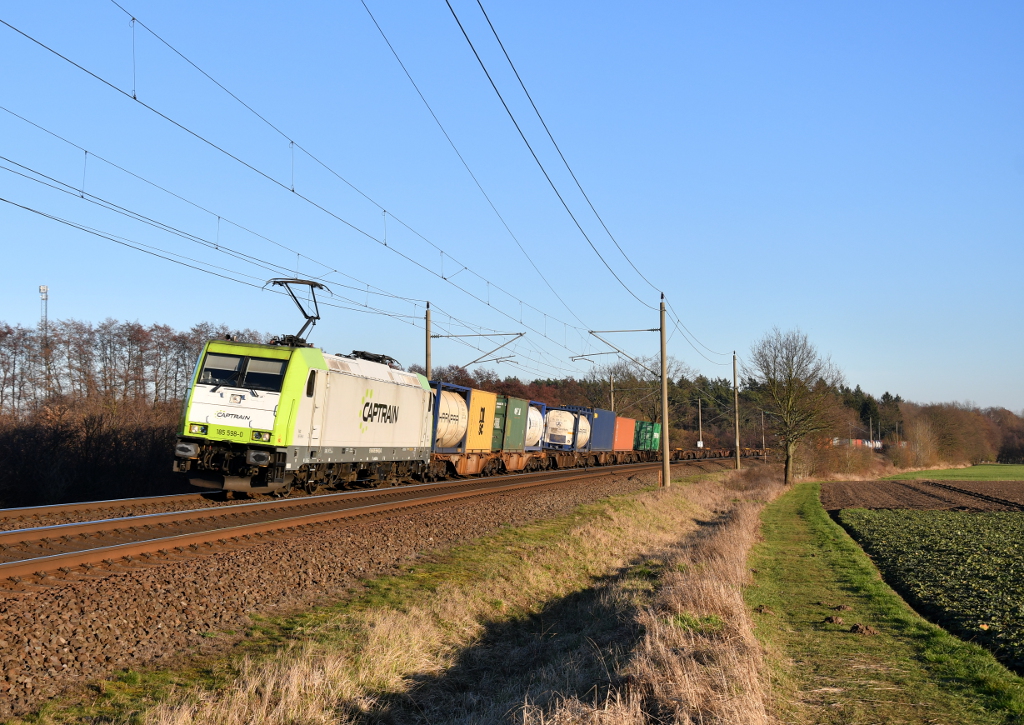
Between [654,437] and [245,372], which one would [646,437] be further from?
[245,372]

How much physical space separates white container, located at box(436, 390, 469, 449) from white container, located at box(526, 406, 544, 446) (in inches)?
312

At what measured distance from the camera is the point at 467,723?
6215mm

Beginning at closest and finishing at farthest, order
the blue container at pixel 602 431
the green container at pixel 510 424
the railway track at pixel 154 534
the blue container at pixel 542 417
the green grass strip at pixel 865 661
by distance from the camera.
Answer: the green grass strip at pixel 865 661
the railway track at pixel 154 534
the green container at pixel 510 424
the blue container at pixel 542 417
the blue container at pixel 602 431

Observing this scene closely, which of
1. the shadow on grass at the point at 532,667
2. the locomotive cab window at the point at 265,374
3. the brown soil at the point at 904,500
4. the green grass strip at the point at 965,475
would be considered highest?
the locomotive cab window at the point at 265,374

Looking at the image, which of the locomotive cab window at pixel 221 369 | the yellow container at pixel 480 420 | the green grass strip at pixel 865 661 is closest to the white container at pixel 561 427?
the yellow container at pixel 480 420

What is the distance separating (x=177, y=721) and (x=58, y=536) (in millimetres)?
7083

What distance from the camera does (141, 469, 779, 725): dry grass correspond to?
19.2 feet

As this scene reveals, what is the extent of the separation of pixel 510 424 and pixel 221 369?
1869 cm

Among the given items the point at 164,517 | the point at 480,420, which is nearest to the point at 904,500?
the point at 480,420

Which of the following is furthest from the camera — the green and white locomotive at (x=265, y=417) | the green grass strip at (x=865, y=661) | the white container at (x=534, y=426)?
the white container at (x=534, y=426)

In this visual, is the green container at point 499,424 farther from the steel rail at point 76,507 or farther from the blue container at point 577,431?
the steel rail at point 76,507

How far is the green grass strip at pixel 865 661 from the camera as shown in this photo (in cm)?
627

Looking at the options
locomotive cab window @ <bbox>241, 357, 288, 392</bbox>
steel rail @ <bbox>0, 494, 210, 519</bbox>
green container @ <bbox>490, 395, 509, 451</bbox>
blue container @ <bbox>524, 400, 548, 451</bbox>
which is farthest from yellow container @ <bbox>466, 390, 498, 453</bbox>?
steel rail @ <bbox>0, 494, 210, 519</bbox>

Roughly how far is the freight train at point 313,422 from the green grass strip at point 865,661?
34.7 feet
